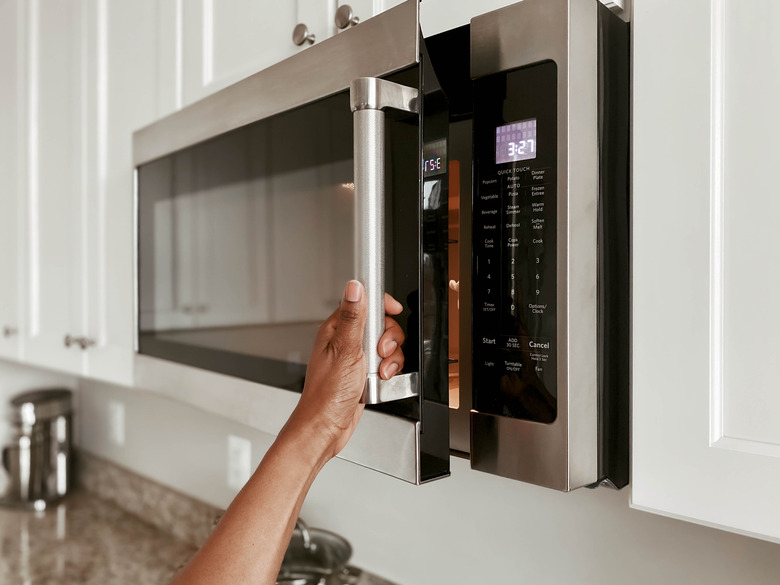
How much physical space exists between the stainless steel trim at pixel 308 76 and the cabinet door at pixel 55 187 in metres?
0.55

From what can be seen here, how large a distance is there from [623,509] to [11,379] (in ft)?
6.00

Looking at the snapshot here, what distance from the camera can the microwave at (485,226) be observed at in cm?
51

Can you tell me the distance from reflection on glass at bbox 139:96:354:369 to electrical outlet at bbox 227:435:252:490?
46 cm

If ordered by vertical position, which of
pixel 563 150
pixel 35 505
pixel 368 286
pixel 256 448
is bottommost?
pixel 35 505

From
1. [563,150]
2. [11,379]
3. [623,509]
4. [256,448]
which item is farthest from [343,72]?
[11,379]

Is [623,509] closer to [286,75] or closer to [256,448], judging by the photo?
[286,75]

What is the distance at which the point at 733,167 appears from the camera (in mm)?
461

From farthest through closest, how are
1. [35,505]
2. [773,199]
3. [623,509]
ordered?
[35,505] → [623,509] → [773,199]

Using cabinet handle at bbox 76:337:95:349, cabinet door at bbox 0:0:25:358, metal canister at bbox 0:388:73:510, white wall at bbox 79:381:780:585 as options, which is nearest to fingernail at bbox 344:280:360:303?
white wall at bbox 79:381:780:585

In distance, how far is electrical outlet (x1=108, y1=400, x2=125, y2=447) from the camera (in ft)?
5.99

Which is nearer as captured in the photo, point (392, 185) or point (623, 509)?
point (392, 185)

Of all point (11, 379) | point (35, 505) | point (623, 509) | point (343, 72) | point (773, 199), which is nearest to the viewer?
point (773, 199)

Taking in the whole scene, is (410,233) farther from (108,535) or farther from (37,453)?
(37,453)

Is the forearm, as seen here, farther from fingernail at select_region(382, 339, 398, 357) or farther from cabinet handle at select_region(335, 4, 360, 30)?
cabinet handle at select_region(335, 4, 360, 30)
